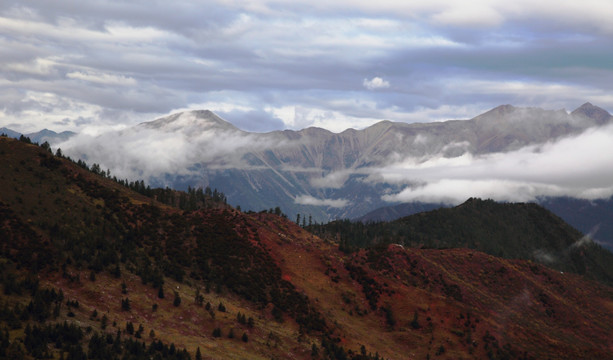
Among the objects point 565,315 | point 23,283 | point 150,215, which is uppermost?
point 150,215

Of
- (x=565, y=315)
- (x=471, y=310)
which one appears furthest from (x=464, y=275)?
(x=471, y=310)

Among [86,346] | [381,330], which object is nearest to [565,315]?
[381,330]

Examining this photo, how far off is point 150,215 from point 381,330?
6550 centimetres

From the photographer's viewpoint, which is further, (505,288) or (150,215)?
(505,288)

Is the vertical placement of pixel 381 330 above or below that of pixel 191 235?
below

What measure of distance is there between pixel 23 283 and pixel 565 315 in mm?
175602

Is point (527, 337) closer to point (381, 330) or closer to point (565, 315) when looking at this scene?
point (381, 330)

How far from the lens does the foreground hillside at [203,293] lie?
83750 mm

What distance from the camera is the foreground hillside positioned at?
275 ft

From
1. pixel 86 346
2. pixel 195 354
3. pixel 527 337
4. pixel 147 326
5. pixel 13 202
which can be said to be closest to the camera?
pixel 86 346

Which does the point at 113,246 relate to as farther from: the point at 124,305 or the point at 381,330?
the point at 381,330

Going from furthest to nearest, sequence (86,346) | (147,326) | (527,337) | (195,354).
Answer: (527,337) < (147,326) < (195,354) < (86,346)

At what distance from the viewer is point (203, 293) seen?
11444 centimetres

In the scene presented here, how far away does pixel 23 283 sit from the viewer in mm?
85500
